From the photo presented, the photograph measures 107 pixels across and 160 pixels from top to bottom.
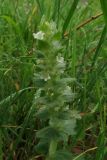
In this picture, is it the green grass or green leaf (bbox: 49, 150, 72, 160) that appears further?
the green grass

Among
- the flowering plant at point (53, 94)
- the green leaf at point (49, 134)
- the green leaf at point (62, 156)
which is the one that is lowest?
the green leaf at point (62, 156)

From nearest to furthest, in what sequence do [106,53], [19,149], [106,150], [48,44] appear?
[48,44] < [106,150] < [19,149] < [106,53]

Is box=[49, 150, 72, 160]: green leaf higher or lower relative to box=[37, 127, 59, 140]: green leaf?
lower

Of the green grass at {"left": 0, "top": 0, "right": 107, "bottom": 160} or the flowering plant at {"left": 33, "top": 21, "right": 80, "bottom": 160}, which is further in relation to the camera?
the green grass at {"left": 0, "top": 0, "right": 107, "bottom": 160}

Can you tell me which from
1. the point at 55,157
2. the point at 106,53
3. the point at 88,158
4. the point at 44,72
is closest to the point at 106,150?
the point at 88,158

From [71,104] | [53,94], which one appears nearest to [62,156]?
[53,94]

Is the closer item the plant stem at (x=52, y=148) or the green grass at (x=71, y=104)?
the plant stem at (x=52, y=148)

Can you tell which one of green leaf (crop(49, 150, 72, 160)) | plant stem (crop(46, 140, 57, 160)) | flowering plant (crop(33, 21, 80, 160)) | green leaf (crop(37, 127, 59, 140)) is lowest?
green leaf (crop(49, 150, 72, 160))

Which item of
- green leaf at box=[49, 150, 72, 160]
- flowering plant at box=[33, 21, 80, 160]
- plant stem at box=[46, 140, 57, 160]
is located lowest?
green leaf at box=[49, 150, 72, 160]

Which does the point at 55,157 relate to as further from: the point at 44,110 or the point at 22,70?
the point at 22,70

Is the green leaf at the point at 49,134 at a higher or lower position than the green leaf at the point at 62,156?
higher

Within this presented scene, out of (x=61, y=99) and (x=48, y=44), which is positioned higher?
(x=48, y=44)
